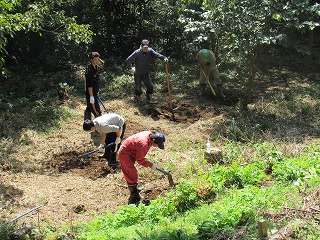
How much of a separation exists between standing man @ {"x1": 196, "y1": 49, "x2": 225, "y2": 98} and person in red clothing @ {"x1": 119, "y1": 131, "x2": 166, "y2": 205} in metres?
5.45

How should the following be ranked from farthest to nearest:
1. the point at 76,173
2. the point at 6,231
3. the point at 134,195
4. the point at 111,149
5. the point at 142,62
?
the point at 142,62, the point at 111,149, the point at 76,173, the point at 134,195, the point at 6,231

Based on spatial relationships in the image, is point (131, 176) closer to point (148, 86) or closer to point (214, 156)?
point (214, 156)

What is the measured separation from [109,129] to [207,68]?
201 inches

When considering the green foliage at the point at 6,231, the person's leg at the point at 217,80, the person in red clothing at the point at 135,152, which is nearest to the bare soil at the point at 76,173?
the person in red clothing at the point at 135,152

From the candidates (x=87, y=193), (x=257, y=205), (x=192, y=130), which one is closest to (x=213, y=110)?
(x=192, y=130)

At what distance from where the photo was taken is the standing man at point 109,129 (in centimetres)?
729

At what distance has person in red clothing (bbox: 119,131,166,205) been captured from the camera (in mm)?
6352

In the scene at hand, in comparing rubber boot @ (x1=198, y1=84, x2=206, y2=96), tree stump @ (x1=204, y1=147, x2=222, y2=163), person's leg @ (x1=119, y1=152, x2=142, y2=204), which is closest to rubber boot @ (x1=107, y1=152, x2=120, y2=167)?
person's leg @ (x1=119, y1=152, x2=142, y2=204)

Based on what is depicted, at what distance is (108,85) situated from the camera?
13172 millimetres

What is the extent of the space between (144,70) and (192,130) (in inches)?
101

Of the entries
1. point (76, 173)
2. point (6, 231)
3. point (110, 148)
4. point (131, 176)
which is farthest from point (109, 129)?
point (6, 231)

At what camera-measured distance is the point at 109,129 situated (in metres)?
7.46

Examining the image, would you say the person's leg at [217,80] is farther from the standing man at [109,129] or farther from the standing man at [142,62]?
the standing man at [109,129]

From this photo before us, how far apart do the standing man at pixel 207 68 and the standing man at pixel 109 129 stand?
14.2 ft
